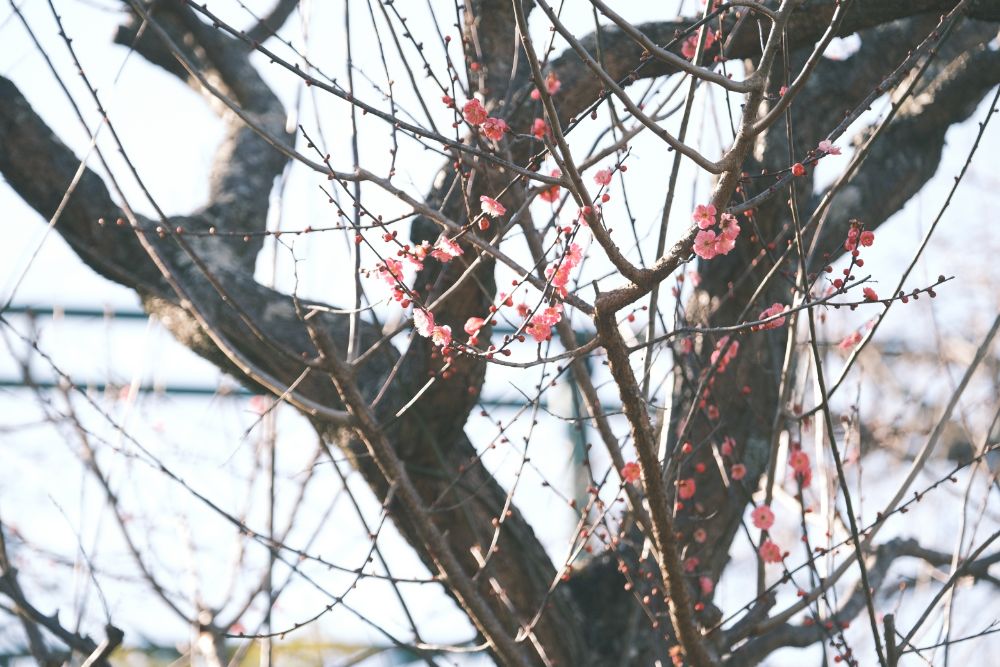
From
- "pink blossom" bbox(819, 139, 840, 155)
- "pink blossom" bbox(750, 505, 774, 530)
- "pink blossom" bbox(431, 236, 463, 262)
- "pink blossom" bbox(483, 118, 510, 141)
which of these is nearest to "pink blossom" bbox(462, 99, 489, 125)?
"pink blossom" bbox(483, 118, 510, 141)

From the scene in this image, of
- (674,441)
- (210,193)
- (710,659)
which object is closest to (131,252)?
(210,193)

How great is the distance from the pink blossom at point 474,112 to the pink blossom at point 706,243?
1.79 feet

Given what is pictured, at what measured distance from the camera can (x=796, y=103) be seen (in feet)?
9.68

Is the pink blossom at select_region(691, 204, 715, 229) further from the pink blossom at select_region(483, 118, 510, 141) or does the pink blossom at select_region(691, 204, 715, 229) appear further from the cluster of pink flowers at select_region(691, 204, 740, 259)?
the pink blossom at select_region(483, 118, 510, 141)

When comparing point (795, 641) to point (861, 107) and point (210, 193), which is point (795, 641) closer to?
point (861, 107)

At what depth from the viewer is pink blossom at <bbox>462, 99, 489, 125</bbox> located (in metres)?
2.09

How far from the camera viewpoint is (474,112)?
6.91 ft

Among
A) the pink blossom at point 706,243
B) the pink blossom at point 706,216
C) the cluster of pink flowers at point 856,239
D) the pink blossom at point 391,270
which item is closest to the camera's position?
the pink blossom at point 706,216

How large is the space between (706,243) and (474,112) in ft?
1.94

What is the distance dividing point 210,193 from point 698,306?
1469 mm

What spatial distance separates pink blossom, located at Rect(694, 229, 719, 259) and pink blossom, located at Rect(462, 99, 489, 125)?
0.55 meters

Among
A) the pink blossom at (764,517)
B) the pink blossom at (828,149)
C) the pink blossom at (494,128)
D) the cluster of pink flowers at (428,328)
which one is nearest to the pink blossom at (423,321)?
the cluster of pink flowers at (428,328)

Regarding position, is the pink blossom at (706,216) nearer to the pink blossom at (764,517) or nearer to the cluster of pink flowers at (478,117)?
the cluster of pink flowers at (478,117)

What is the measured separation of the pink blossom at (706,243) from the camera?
1.74m
